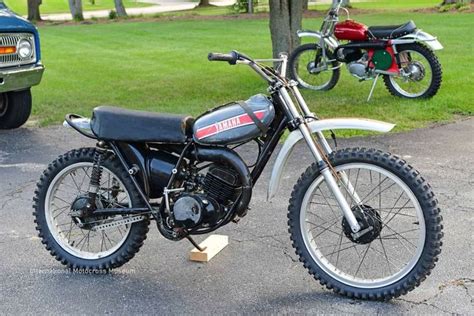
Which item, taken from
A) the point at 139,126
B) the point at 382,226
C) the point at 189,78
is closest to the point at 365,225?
the point at 382,226

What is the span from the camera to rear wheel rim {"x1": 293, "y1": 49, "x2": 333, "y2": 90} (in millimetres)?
9750

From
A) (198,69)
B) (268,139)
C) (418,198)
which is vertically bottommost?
(198,69)

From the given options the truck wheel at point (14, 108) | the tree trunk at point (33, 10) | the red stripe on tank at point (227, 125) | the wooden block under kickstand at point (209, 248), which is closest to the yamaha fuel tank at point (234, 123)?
the red stripe on tank at point (227, 125)

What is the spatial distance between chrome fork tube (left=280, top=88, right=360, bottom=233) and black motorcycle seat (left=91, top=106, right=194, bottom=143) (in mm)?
590

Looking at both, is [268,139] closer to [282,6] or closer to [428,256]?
[428,256]

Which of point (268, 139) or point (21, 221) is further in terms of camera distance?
point (21, 221)

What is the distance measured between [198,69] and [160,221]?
9.22 m

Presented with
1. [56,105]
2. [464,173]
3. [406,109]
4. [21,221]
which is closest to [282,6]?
[406,109]

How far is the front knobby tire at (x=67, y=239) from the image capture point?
4023 millimetres

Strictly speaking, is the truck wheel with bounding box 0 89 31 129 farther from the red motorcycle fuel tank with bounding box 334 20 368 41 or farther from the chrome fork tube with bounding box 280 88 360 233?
the chrome fork tube with bounding box 280 88 360 233

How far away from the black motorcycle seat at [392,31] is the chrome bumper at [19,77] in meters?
4.36

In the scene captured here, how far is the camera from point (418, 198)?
11.6ft

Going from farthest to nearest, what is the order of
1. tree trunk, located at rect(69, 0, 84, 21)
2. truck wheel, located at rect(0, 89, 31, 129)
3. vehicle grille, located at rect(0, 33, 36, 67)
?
tree trunk, located at rect(69, 0, 84, 21)
truck wheel, located at rect(0, 89, 31, 129)
vehicle grille, located at rect(0, 33, 36, 67)

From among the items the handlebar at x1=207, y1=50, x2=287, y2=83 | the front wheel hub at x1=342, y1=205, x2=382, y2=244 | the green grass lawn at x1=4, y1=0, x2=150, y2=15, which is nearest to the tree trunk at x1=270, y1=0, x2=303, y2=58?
the handlebar at x1=207, y1=50, x2=287, y2=83
